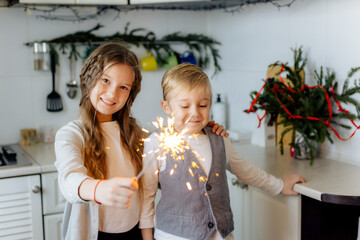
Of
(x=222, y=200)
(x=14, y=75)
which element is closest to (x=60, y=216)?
(x=14, y=75)

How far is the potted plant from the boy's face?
2.18 ft

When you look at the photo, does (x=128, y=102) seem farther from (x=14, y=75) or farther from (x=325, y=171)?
(x=14, y=75)

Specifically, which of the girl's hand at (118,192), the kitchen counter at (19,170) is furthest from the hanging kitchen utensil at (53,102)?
the girl's hand at (118,192)

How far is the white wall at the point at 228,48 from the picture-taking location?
203 cm

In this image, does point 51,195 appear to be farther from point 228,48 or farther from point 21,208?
point 228,48

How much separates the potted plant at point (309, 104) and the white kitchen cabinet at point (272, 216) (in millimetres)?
284

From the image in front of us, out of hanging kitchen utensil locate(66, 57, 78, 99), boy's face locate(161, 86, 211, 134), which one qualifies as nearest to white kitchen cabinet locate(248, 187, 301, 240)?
boy's face locate(161, 86, 211, 134)

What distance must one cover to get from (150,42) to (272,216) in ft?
4.41

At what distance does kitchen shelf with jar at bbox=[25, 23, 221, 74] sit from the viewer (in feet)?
8.44

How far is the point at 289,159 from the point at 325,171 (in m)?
0.24

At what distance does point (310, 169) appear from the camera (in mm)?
1916

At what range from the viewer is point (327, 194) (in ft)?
5.20

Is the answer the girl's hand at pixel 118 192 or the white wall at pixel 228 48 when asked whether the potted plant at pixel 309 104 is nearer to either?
the white wall at pixel 228 48

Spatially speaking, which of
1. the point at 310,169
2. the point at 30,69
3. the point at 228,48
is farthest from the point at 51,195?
the point at 228,48
